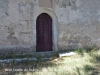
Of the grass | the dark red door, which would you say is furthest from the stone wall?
the grass

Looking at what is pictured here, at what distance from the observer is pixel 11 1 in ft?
23.6

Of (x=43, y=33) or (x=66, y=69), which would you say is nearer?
(x=66, y=69)

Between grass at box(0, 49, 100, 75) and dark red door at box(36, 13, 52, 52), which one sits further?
dark red door at box(36, 13, 52, 52)

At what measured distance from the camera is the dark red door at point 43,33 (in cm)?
811

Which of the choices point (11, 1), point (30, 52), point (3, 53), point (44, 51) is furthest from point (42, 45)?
point (11, 1)

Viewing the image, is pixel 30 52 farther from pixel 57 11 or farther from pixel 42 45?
pixel 57 11

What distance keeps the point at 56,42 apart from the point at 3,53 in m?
2.58

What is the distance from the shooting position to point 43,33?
8.21m

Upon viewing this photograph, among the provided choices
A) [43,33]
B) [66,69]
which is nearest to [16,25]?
[43,33]

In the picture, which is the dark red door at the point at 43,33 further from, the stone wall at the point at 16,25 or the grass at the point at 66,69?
the grass at the point at 66,69

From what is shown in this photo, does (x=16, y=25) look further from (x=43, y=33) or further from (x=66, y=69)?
(x=66, y=69)

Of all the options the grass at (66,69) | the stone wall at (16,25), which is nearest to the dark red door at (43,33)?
the stone wall at (16,25)

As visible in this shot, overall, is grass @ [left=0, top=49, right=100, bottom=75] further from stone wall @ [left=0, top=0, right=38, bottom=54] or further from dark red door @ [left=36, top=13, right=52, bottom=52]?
dark red door @ [left=36, top=13, right=52, bottom=52]

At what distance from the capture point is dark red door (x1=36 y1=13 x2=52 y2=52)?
811 centimetres
